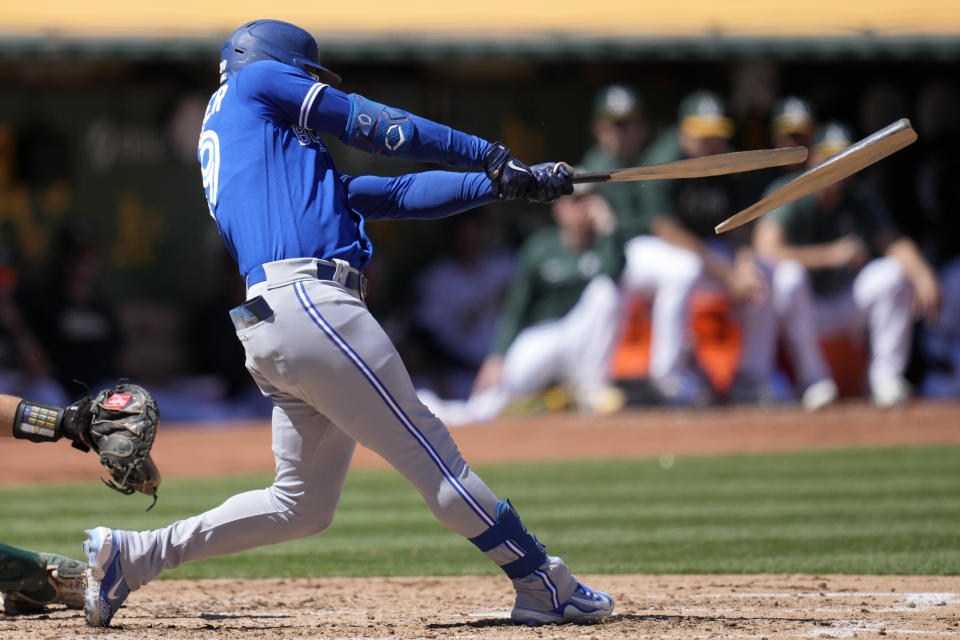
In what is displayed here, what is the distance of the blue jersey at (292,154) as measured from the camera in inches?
141

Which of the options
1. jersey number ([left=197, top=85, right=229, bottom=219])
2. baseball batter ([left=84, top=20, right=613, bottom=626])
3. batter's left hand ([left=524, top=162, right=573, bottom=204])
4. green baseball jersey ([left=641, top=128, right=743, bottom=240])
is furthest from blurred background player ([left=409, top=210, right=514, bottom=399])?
batter's left hand ([left=524, top=162, right=573, bottom=204])

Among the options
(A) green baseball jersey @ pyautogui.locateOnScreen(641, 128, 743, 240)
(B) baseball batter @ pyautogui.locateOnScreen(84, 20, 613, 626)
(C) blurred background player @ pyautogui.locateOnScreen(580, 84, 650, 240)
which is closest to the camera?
(B) baseball batter @ pyautogui.locateOnScreen(84, 20, 613, 626)

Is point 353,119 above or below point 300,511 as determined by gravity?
above

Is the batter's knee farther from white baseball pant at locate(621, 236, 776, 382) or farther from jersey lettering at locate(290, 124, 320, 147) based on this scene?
white baseball pant at locate(621, 236, 776, 382)

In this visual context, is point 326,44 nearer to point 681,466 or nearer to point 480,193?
Result: point 681,466

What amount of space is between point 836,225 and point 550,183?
736 cm

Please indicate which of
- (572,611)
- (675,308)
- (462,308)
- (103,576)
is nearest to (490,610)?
(572,611)

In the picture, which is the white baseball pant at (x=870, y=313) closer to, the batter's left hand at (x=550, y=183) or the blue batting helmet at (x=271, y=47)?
the batter's left hand at (x=550, y=183)

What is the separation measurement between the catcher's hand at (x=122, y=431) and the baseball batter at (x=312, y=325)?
0.24m

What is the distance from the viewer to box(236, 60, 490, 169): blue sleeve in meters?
3.56

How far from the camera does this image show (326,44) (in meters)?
11.1

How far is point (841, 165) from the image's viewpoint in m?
4.03

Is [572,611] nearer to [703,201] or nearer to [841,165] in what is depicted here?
[841,165]

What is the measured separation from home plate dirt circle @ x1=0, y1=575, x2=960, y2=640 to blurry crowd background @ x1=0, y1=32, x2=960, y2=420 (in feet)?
18.8
